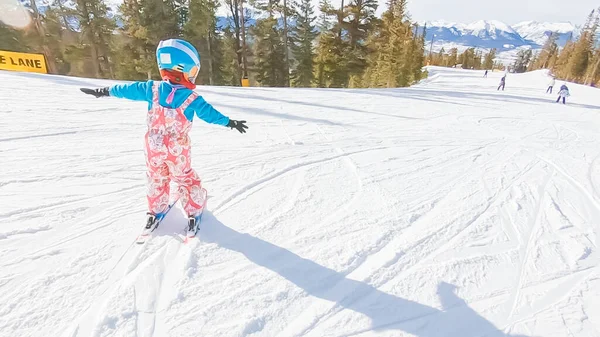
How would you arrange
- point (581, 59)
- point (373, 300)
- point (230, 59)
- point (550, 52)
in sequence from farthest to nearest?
1. point (550, 52)
2. point (581, 59)
3. point (230, 59)
4. point (373, 300)

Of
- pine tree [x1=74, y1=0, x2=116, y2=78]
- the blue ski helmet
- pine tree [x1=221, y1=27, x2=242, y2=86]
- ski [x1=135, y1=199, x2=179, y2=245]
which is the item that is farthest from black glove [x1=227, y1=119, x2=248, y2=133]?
pine tree [x1=74, y1=0, x2=116, y2=78]

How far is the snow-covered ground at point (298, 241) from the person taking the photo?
194cm

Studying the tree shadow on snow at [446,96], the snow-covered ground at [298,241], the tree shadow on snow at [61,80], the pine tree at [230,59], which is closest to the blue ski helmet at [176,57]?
the snow-covered ground at [298,241]

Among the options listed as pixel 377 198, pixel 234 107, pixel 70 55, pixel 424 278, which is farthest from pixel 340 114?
pixel 70 55

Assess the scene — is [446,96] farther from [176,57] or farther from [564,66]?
[564,66]

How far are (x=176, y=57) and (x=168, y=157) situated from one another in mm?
778

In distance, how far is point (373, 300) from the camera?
2119 millimetres

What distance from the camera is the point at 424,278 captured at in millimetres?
2328

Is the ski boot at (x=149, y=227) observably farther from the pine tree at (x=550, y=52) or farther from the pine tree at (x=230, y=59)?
the pine tree at (x=550, y=52)

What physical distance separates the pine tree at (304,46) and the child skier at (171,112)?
25334 millimetres

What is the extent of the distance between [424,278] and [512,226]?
1523 millimetres

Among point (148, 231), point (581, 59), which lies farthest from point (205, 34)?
point (581, 59)

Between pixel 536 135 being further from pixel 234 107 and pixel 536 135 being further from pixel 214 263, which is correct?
pixel 214 263

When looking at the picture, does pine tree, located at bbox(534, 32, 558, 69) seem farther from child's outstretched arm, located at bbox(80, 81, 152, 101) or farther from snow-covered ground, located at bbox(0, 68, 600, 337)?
child's outstretched arm, located at bbox(80, 81, 152, 101)
